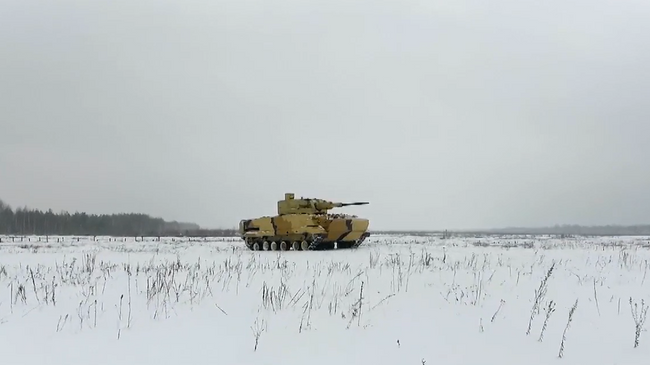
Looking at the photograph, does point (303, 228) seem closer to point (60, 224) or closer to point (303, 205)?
point (303, 205)

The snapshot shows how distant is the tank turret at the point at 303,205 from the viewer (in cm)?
2455

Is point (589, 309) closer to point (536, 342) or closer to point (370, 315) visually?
point (536, 342)

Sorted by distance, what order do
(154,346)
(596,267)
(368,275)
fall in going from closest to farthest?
(154,346), (368,275), (596,267)

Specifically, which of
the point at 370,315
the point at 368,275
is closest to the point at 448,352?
the point at 370,315

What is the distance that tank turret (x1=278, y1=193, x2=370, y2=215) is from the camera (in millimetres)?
24547

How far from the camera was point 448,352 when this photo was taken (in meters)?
4.52

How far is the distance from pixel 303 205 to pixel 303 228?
174 cm

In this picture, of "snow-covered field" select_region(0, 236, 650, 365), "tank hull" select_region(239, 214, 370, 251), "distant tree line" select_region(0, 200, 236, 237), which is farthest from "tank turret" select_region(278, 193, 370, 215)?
"distant tree line" select_region(0, 200, 236, 237)

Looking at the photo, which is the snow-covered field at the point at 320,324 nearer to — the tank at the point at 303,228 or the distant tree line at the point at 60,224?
the tank at the point at 303,228

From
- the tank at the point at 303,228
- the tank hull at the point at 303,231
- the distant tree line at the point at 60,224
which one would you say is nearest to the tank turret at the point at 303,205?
the tank at the point at 303,228

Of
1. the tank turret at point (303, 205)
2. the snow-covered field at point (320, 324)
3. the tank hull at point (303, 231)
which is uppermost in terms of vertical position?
the tank turret at point (303, 205)

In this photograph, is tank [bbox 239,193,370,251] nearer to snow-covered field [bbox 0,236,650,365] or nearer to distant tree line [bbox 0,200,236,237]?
snow-covered field [bbox 0,236,650,365]

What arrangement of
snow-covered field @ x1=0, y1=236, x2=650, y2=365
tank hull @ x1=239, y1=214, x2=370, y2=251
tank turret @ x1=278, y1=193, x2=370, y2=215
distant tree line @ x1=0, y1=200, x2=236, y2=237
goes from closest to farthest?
snow-covered field @ x1=0, y1=236, x2=650, y2=365, tank hull @ x1=239, y1=214, x2=370, y2=251, tank turret @ x1=278, y1=193, x2=370, y2=215, distant tree line @ x1=0, y1=200, x2=236, y2=237

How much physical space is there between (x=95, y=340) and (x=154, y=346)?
2.24 feet
